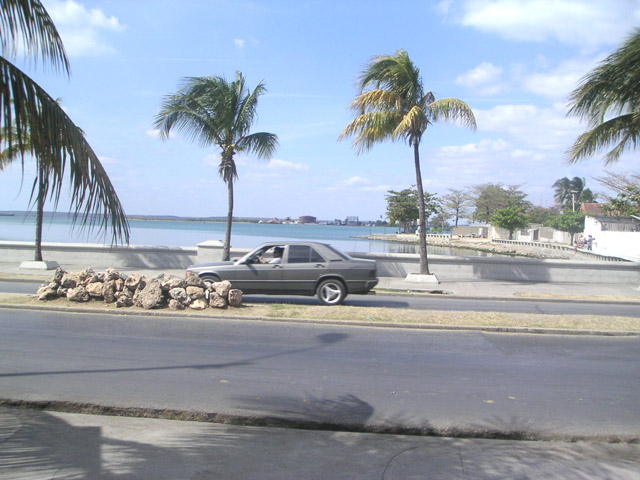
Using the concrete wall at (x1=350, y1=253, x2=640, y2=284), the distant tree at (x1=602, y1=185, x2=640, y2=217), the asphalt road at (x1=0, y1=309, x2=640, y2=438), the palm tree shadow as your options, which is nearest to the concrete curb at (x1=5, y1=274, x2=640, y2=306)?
the concrete wall at (x1=350, y1=253, x2=640, y2=284)

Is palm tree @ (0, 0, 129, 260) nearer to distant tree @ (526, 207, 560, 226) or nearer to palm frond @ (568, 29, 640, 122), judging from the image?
Answer: palm frond @ (568, 29, 640, 122)

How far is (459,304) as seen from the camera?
14.8 m

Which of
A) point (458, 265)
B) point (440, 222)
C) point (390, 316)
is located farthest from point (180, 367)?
point (440, 222)

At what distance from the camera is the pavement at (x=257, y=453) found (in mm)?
4270

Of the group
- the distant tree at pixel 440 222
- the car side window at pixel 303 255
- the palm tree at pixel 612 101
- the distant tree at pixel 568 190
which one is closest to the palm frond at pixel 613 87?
the palm tree at pixel 612 101

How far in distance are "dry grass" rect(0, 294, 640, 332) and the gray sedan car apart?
1.29m

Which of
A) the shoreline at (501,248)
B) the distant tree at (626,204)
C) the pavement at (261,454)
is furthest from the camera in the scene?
the distant tree at (626,204)

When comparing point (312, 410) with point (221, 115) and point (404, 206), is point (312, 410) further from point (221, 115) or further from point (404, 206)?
point (404, 206)

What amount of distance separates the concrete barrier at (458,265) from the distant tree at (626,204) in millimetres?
21486

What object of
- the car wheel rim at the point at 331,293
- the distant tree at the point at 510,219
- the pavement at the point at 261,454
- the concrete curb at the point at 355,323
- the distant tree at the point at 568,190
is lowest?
the pavement at the point at 261,454

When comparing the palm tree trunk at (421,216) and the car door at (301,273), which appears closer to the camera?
the car door at (301,273)

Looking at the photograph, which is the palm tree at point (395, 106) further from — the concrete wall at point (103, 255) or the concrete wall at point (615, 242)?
the concrete wall at point (615, 242)

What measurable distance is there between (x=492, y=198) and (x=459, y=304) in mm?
59107

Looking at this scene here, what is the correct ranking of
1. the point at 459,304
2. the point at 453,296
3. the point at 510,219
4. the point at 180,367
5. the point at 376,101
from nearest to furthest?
1. the point at 180,367
2. the point at 459,304
3. the point at 453,296
4. the point at 376,101
5. the point at 510,219
